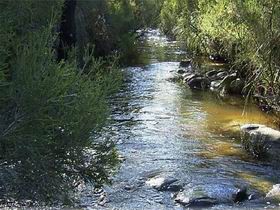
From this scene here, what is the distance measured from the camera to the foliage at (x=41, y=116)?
6242 mm

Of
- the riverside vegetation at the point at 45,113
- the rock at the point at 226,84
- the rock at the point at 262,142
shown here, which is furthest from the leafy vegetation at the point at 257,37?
the riverside vegetation at the point at 45,113

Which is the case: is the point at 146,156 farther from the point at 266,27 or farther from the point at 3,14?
the point at 3,14

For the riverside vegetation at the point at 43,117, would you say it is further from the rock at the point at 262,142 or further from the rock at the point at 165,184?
the rock at the point at 262,142

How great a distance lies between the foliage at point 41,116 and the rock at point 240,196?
286cm

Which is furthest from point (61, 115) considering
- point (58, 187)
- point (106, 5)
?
point (106, 5)

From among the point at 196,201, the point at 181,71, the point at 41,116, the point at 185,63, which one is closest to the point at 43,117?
the point at 41,116

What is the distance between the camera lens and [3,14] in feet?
21.5

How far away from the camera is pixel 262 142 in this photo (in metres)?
12.0

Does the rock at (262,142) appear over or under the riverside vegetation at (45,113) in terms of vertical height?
under

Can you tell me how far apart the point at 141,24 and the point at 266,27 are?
20443mm

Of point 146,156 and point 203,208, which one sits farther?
point 146,156

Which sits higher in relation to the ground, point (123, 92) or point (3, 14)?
point (3, 14)

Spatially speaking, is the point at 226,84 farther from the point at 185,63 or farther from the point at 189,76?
the point at 185,63

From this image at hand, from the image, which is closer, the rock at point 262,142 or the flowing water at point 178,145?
the flowing water at point 178,145
